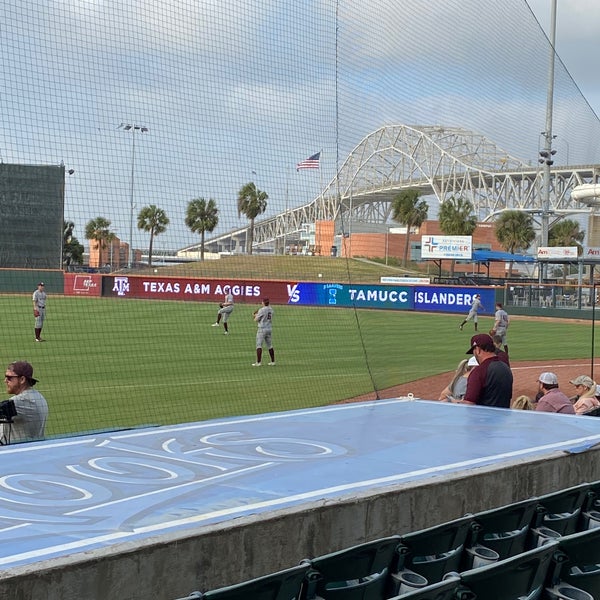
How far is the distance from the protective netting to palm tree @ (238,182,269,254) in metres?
0.08

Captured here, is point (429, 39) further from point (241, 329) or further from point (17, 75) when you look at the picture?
point (241, 329)

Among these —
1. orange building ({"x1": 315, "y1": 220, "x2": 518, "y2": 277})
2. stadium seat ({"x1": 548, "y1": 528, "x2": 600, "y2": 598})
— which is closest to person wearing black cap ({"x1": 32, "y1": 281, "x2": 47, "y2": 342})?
stadium seat ({"x1": 548, "y1": 528, "x2": 600, "y2": 598})

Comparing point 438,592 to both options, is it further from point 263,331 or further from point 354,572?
point 263,331

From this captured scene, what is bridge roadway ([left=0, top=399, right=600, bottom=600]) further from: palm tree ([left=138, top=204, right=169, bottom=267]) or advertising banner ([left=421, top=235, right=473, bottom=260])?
advertising banner ([left=421, top=235, right=473, bottom=260])

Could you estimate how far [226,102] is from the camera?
9.06m

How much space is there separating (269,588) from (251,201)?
6.64m

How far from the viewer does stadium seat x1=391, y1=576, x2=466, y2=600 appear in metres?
2.99

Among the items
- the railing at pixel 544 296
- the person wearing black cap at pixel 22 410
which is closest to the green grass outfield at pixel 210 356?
the railing at pixel 544 296

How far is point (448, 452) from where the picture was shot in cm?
634

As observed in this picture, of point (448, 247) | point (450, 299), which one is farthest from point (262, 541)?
point (448, 247)

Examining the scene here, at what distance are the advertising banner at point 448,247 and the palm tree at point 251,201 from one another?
50.2 m

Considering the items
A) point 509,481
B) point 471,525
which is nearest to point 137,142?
point 509,481

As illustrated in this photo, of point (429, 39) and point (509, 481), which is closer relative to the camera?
point (509, 481)

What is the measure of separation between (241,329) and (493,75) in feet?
59.2
